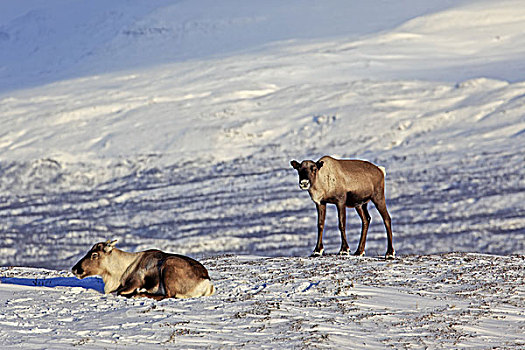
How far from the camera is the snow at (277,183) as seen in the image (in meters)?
12.1

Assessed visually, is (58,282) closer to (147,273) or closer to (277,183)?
(147,273)

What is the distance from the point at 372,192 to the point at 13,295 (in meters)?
8.10

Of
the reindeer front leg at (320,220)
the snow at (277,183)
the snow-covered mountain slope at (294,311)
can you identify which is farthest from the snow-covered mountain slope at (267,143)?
the snow-covered mountain slope at (294,311)

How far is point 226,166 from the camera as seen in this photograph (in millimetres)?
115312

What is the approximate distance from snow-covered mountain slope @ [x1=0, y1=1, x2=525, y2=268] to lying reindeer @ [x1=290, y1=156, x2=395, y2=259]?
5594 cm

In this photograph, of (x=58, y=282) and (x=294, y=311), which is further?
(x=58, y=282)

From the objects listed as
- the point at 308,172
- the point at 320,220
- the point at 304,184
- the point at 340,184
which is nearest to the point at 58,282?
the point at 304,184

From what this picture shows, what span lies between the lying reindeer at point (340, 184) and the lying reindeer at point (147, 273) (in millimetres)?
4575

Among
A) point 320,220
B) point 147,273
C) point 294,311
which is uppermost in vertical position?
point 147,273

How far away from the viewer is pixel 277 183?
105 m

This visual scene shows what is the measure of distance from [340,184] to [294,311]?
19.6 feet

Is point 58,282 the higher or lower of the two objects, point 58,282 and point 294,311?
the higher

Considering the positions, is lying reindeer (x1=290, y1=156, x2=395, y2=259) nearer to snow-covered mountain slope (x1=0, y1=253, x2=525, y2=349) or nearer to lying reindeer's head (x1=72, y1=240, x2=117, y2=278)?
snow-covered mountain slope (x1=0, y1=253, x2=525, y2=349)

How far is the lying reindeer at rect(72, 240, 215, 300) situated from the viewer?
13.4 metres
